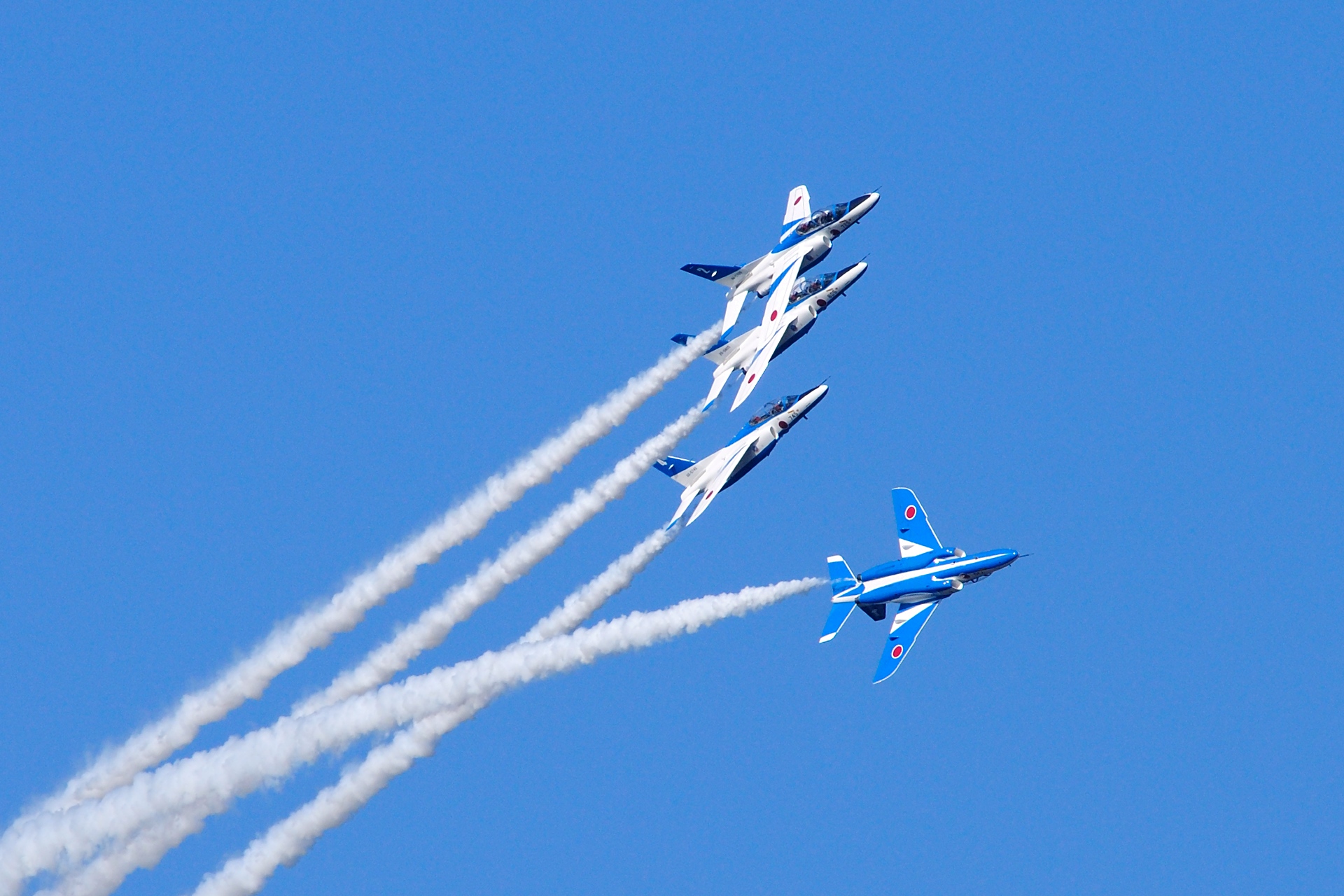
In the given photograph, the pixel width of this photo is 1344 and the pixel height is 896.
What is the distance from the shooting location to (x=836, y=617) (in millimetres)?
68188

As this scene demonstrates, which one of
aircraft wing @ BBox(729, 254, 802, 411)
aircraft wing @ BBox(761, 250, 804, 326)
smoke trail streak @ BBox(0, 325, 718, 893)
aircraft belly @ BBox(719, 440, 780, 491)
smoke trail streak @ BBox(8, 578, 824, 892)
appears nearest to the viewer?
smoke trail streak @ BBox(8, 578, 824, 892)

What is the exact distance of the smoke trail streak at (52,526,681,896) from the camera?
64.6 meters

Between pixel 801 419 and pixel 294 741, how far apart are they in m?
18.8

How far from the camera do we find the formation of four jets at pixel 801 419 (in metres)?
68.6

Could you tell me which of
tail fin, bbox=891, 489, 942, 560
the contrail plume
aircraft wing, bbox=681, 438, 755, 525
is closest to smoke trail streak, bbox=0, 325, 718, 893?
the contrail plume

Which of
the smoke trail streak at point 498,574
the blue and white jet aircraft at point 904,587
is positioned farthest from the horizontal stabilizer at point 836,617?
the smoke trail streak at point 498,574

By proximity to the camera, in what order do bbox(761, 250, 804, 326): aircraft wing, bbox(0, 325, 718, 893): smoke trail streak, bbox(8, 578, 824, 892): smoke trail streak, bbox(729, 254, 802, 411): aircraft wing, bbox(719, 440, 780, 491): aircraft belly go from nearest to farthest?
bbox(8, 578, 824, 892): smoke trail streak → bbox(0, 325, 718, 893): smoke trail streak → bbox(719, 440, 780, 491): aircraft belly → bbox(729, 254, 802, 411): aircraft wing → bbox(761, 250, 804, 326): aircraft wing

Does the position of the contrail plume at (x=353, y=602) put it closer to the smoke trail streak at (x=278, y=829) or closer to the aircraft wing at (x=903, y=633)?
the smoke trail streak at (x=278, y=829)

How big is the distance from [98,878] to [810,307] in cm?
2772

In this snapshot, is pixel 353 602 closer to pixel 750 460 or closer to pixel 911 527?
pixel 750 460

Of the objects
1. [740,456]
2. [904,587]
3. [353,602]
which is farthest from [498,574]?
[904,587]

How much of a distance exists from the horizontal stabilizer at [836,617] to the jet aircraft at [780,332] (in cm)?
778

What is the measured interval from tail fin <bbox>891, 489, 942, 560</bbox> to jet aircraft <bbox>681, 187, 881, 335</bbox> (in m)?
7.80

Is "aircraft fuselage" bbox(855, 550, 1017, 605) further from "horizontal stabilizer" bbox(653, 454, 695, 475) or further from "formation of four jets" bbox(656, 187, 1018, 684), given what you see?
"horizontal stabilizer" bbox(653, 454, 695, 475)
